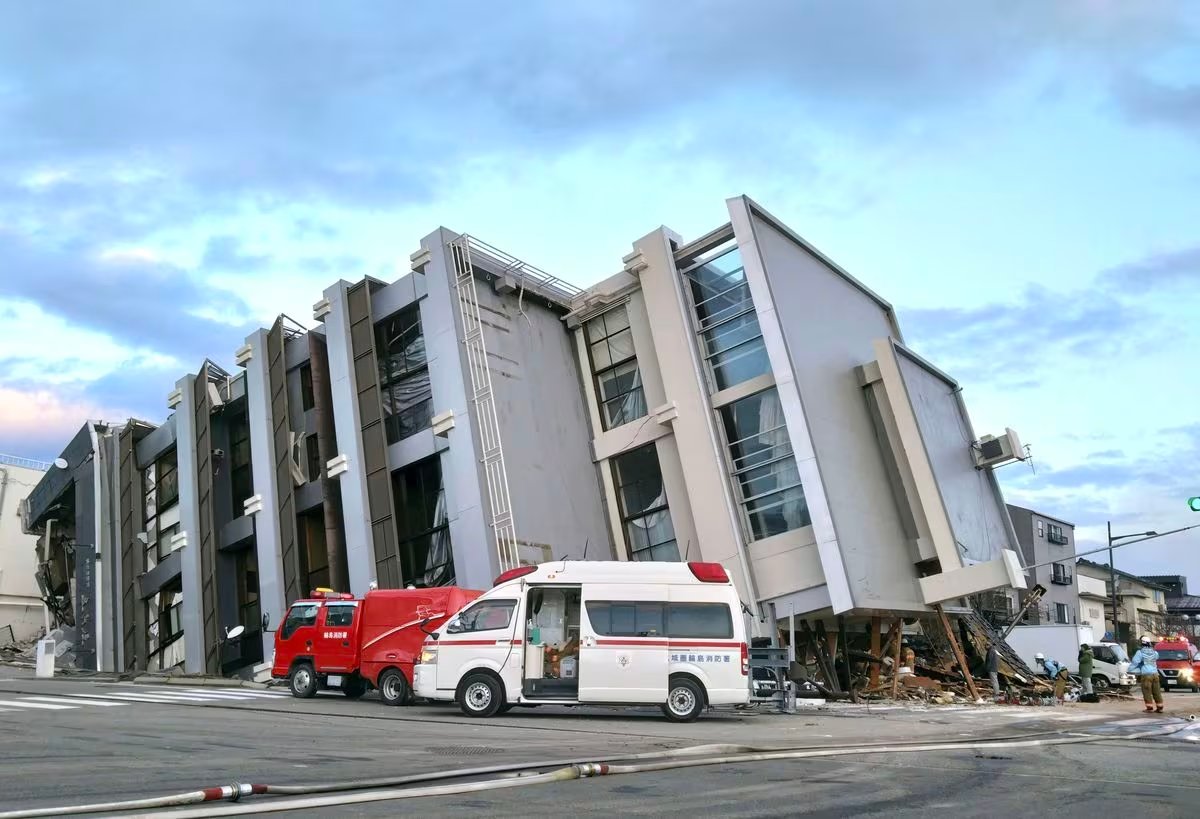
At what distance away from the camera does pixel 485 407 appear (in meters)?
27.1

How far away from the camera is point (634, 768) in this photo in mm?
8961

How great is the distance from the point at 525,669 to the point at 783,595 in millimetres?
10745

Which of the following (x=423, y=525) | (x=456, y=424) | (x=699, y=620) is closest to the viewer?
(x=699, y=620)

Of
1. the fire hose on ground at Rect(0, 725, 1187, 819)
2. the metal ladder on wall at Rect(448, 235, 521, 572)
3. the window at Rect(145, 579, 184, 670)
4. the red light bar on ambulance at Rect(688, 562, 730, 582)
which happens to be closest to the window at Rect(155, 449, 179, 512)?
the window at Rect(145, 579, 184, 670)

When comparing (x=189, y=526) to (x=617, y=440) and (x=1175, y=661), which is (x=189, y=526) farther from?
(x=1175, y=661)

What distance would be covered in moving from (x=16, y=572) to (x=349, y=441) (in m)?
38.2

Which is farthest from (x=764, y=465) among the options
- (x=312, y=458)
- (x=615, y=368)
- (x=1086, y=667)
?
(x=312, y=458)

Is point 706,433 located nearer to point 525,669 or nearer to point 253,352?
point 525,669

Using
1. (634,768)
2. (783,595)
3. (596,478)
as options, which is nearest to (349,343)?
(596,478)

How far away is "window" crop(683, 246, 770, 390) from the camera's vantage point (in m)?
27.2

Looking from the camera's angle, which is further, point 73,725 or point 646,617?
point 646,617

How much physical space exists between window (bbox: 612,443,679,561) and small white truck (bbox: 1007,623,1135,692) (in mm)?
14803

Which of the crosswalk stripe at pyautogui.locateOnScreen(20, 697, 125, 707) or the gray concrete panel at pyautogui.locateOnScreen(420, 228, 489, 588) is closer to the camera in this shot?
the crosswalk stripe at pyautogui.locateOnScreen(20, 697, 125, 707)

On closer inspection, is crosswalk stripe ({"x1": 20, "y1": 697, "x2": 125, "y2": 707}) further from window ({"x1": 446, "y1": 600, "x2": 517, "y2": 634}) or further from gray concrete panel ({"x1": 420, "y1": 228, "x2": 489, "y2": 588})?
gray concrete panel ({"x1": 420, "y1": 228, "x2": 489, "y2": 588})
